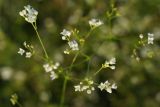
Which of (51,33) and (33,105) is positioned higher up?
(51,33)

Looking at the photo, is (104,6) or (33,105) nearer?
(33,105)

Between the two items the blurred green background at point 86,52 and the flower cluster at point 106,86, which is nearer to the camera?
the flower cluster at point 106,86

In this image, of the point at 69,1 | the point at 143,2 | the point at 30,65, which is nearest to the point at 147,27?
the point at 143,2

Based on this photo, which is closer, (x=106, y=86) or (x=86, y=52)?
(x=106, y=86)

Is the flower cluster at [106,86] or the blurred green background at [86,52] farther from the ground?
the blurred green background at [86,52]

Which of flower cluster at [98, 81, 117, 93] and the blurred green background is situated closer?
flower cluster at [98, 81, 117, 93]

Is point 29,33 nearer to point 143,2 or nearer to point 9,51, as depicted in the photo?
point 9,51

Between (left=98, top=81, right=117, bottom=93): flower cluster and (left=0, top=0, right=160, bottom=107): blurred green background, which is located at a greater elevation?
(left=0, top=0, right=160, bottom=107): blurred green background

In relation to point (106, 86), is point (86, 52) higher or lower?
higher
